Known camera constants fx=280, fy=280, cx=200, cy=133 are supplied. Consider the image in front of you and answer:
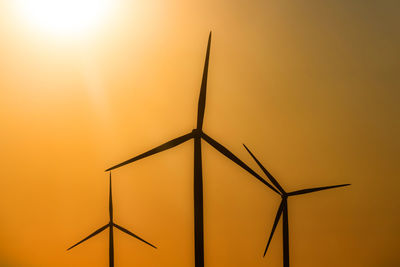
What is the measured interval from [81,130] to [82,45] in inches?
14.6

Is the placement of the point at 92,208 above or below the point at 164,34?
below

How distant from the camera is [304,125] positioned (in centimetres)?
117

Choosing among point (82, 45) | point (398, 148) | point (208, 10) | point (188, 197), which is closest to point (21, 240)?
point (188, 197)

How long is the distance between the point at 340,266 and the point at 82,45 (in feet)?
4.72

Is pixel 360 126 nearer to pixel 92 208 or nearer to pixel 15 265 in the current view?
pixel 92 208

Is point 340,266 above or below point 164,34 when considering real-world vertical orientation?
below

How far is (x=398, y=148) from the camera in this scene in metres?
1.17

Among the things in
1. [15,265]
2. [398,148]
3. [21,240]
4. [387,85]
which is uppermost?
[387,85]

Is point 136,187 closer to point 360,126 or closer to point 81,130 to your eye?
point 81,130

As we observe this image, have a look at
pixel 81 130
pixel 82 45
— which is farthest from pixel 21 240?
pixel 82 45

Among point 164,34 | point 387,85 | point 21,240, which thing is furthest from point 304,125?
point 21,240

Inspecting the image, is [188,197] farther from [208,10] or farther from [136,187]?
[208,10]

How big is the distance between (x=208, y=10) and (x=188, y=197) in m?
0.81

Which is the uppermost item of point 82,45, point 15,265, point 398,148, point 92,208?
point 82,45
